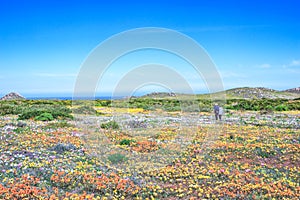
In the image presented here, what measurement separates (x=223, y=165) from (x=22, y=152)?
29.0ft

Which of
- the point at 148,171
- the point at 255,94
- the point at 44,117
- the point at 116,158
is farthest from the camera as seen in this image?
the point at 255,94

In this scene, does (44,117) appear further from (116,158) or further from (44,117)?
(116,158)

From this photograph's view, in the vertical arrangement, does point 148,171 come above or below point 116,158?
below

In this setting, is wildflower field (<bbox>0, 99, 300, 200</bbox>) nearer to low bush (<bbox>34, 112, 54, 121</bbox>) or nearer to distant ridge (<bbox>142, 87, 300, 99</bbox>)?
low bush (<bbox>34, 112, 54, 121</bbox>)

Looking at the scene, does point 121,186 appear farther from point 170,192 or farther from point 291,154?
point 291,154

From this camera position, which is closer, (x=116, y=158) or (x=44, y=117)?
(x=116, y=158)

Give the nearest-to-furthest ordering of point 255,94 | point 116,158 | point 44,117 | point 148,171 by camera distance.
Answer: point 148,171 → point 116,158 → point 44,117 → point 255,94

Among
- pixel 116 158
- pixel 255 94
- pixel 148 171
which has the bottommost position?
pixel 148 171

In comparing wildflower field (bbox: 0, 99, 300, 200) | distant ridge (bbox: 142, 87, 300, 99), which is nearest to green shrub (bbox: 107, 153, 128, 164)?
wildflower field (bbox: 0, 99, 300, 200)

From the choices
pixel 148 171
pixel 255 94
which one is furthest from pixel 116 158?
pixel 255 94

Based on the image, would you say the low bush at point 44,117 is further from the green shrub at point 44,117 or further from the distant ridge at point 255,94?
the distant ridge at point 255,94

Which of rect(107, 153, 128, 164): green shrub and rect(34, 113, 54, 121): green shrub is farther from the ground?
rect(34, 113, 54, 121): green shrub

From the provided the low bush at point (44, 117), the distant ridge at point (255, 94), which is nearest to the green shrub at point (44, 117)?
the low bush at point (44, 117)

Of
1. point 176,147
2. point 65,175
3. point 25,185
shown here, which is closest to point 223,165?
point 176,147
